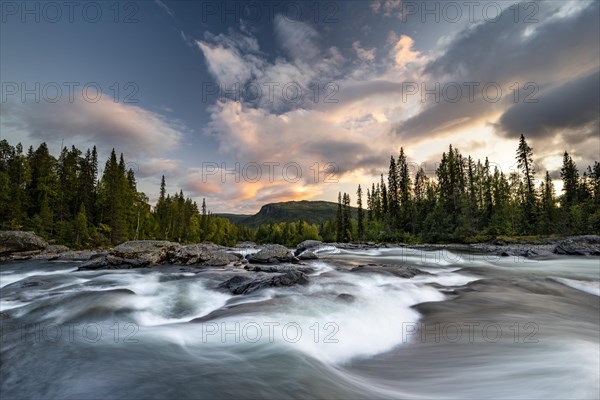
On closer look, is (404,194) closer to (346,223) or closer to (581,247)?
(346,223)

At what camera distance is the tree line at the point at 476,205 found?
5197cm

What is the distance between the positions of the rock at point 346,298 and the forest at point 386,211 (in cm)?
4565

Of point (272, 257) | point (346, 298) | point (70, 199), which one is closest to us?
point (346, 298)

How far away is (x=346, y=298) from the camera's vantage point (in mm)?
8812

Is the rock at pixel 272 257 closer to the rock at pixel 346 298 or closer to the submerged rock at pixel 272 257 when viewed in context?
the submerged rock at pixel 272 257

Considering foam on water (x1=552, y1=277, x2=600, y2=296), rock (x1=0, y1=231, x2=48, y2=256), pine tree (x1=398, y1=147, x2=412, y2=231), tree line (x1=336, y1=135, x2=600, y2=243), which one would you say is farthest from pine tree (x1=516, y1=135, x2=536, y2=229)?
rock (x1=0, y1=231, x2=48, y2=256)

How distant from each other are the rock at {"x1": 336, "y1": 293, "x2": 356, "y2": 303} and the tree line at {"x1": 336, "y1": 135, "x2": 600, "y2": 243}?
4825 cm

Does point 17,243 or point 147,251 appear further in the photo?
point 17,243

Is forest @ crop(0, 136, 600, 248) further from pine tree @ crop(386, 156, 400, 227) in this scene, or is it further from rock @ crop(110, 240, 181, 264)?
rock @ crop(110, 240, 181, 264)

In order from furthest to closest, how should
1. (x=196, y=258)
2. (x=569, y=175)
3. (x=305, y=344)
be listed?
(x=569, y=175) → (x=196, y=258) → (x=305, y=344)

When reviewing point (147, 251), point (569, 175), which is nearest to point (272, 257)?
point (147, 251)

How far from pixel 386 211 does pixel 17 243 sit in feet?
260

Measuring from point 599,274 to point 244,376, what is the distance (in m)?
20.9

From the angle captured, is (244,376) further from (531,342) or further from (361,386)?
(531,342)
